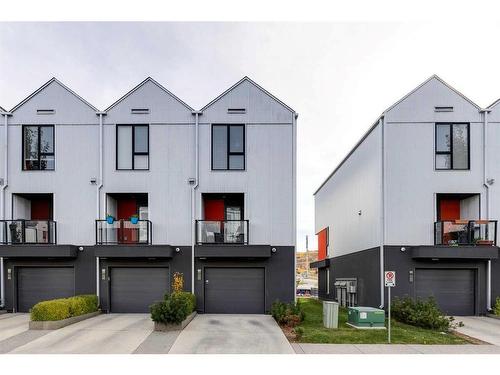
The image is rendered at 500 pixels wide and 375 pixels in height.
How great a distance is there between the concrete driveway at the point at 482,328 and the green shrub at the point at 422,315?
61 cm

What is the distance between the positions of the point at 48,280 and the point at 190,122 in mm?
9058

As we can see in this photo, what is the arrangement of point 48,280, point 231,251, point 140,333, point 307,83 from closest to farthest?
1. point 140,333
2. point 231,251
3. point 48,280
4. point 307,83

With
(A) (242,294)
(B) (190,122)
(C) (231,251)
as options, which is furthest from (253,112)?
(A) (242,294)

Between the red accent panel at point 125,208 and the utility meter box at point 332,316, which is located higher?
the red accent panel at point 125,208

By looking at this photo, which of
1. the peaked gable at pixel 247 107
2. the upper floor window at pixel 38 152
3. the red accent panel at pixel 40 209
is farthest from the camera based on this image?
the red accent panel at pixel 40 209

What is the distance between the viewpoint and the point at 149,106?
634 inches

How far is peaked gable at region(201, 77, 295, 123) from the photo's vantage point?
15891mm

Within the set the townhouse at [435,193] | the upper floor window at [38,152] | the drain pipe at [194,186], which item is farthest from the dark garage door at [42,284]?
the townhouse at [435,193]

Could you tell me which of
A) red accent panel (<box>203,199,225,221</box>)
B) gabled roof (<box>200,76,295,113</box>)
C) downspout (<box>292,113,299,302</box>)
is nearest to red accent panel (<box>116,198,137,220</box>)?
red accent panel (<box>203,199,225,221</box>)

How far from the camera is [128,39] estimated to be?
53.9 feet

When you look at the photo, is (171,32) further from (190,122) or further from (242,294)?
(242,294)

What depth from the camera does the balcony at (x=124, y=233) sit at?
15.5 meters

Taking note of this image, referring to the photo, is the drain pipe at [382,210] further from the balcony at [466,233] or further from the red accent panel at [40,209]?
the red accent panel at [40,209]

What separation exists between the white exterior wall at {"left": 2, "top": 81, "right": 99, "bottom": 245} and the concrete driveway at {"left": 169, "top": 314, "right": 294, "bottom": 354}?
21.8 ft
